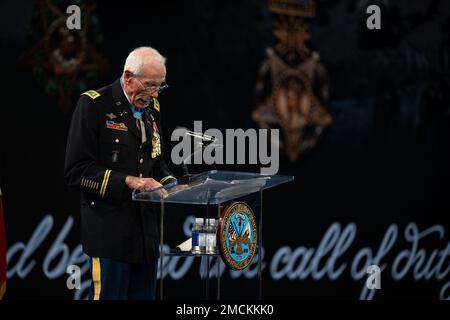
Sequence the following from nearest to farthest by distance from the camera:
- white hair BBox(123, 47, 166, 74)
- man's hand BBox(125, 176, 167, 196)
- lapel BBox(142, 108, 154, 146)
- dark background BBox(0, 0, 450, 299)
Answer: man's hand BBox(125, 176, 167, 196) → white hair BBox(123, 47, 166, 74) → lapel BBox(142, 108, 154, 146) → dark background BBox(0, 0, 450, 299)

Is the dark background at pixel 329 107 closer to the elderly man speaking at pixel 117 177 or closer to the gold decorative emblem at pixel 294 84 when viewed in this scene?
the gold decorative emblem at pixel 294 84

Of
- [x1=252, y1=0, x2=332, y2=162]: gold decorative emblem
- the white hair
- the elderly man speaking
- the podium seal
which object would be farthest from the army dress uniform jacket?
[x1=252, y1=0, x2=332, y2=162]: gold decorative emblem

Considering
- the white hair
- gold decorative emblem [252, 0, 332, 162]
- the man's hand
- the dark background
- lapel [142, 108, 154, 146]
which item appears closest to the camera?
the man's hand

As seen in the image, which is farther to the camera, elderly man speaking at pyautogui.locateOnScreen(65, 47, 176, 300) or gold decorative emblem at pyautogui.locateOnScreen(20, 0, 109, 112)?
gold decorative emblem at pyautogui.locateOnScreen(20, 0, 109, 112)

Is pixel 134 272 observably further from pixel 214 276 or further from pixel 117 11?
pixel 117 11

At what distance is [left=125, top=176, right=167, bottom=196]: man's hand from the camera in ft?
10.2

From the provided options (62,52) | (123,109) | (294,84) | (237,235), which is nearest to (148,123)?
(123,109)

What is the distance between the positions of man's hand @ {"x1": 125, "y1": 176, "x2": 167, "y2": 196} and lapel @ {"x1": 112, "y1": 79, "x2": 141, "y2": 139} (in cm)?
27

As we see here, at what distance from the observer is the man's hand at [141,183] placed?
123 inches

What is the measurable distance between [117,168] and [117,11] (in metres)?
2.54

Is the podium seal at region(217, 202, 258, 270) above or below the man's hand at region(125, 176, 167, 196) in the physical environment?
below

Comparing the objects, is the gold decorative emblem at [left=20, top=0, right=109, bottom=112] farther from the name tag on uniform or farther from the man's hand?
the man's hand

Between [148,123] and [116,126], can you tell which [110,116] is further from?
[148,123]

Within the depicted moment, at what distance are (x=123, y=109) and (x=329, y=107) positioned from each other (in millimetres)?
3348
